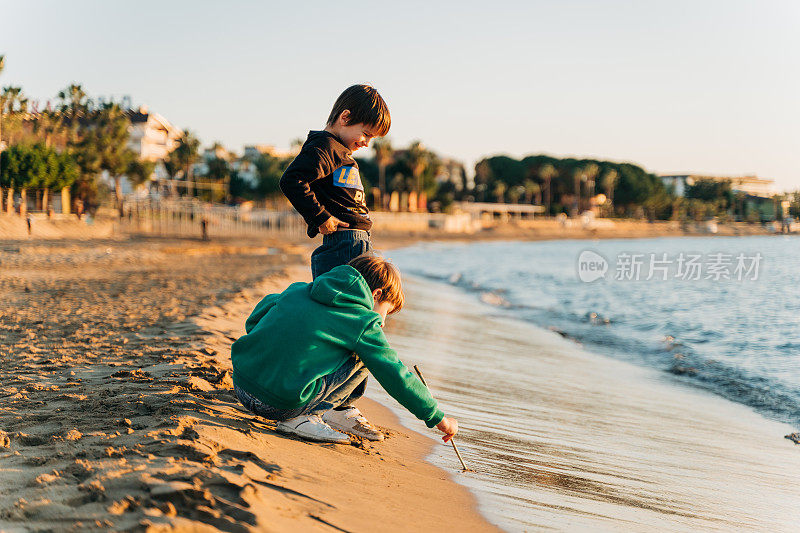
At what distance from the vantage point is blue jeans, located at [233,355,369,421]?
2551 millimetres

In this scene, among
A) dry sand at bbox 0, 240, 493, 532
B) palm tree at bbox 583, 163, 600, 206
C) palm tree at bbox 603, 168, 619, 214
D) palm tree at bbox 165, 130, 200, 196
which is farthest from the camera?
palm tree at bbox 603, 168, 619, 214

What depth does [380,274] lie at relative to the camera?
8.09 feet

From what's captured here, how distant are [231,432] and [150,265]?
521 inches

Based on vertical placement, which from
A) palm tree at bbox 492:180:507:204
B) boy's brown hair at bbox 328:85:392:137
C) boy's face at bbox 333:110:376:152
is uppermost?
palm tree at bbox 492:180:507:204

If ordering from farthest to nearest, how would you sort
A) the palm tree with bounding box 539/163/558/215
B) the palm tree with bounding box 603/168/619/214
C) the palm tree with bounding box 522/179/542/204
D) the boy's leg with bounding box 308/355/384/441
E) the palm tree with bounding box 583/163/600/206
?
the palm tree with bounding box 603/168/619/214 < the palm tree with bounding box 583/163/600/206 < the palm tree with bounding box 539/163/558/215 < the palm tree with bounding box 522/179/542/204 < the boy's leg with bounding box 308/355/384/441

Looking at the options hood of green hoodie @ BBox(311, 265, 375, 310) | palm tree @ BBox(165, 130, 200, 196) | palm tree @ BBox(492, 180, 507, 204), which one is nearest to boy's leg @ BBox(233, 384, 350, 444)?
hood of green hoodie @ BBox(311, 265, 375, 310)

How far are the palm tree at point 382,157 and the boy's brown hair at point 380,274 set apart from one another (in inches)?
2571

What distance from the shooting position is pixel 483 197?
99500 millimetres

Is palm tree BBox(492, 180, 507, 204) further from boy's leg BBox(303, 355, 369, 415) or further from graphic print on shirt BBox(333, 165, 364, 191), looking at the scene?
boy's leg BBox(303, 355, 369, 415)

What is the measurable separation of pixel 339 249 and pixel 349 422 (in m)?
0.77

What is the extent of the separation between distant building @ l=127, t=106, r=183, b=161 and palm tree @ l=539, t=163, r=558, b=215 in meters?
59.3

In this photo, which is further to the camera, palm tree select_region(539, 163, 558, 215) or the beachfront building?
palm tree select_region(539, 163, 558, 215)

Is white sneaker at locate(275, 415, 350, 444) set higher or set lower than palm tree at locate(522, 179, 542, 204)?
lower

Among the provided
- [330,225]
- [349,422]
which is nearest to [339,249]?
[330,225]
